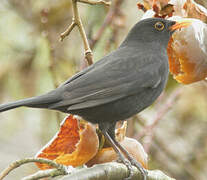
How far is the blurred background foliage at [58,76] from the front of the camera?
15.4ft

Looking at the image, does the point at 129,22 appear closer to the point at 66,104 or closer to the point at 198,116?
the point at 198,116

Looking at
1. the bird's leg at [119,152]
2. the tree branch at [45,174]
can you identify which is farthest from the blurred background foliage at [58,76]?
the tree branch at [45,174]

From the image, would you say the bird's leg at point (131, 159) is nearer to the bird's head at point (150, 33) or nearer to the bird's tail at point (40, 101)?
the bird's tail at point (40, 101)

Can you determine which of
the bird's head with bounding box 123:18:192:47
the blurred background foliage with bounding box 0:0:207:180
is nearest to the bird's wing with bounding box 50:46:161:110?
the bird's head with bounding box 123:18:192:47

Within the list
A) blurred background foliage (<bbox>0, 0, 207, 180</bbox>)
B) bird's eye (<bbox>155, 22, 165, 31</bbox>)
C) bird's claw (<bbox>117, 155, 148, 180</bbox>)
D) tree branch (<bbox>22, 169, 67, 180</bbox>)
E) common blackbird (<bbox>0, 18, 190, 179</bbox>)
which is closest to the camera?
tree branch (<bbox>22, 169, 67, 180</bbox>)

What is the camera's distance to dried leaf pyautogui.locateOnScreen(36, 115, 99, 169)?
2.44 metres

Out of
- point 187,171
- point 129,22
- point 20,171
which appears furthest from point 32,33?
point 187,171

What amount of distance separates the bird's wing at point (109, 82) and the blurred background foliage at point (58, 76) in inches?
51.3

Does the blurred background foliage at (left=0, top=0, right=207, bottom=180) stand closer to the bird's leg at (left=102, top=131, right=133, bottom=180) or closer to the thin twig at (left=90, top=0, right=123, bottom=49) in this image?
the thin twig at (left=90, top=0, right=123, bottom=49)

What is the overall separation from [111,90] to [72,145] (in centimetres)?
50

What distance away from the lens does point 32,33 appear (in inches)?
199

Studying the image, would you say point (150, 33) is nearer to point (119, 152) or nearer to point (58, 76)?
point (119, 152)

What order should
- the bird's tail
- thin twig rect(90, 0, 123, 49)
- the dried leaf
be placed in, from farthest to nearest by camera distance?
thin twig rect(90, 0, 123, 49) → the bird's tail → the dried leaf

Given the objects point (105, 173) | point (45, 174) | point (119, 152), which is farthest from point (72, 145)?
point (45, 174)
